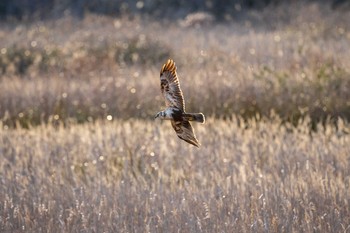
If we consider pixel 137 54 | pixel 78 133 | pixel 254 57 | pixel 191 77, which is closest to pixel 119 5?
pixel 137 54

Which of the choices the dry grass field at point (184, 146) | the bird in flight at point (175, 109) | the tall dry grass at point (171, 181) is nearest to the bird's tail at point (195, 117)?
the bird in flight at point (175, 109)

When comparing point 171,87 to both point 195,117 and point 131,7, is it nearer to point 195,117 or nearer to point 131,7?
point 195,117

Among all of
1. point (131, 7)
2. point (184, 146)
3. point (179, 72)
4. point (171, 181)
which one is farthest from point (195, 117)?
point (131, 7)

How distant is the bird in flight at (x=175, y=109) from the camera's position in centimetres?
278

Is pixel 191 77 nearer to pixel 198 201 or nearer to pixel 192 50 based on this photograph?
pixel 192 50

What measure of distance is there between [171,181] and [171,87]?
2864 mm

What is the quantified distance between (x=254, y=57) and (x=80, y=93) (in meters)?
3.61

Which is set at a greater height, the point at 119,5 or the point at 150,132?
the point at 119,5

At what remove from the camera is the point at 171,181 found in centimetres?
568

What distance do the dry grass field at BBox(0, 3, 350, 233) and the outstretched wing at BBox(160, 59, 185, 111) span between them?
150cm

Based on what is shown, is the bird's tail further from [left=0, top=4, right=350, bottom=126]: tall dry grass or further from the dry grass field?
[left=0, top=4, right=350, bottom=126]: tall dry grass

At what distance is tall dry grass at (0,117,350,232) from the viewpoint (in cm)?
477

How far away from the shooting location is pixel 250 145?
273 inches

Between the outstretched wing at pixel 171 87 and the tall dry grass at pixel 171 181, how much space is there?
176cm
